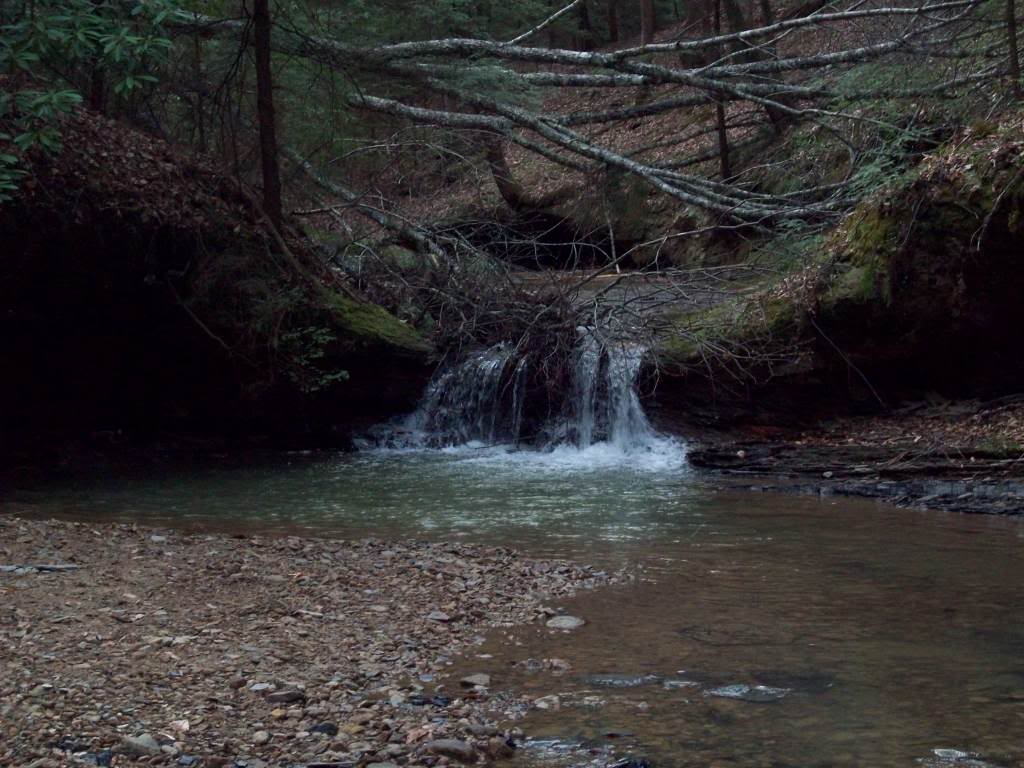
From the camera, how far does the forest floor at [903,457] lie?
9594 mm

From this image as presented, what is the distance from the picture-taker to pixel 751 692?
4762mm

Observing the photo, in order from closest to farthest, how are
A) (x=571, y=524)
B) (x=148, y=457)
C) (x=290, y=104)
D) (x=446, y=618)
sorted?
(x=446, y=618) → (x=571, y=524) → (x=148, y=457) → (x=290, y=104)

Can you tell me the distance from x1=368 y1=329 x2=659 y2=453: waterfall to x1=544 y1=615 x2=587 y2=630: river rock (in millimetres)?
6879

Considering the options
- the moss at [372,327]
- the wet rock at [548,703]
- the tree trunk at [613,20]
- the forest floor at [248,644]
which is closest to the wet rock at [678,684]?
the wet rock at [548,703]

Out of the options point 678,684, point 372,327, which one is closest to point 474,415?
point 372,327

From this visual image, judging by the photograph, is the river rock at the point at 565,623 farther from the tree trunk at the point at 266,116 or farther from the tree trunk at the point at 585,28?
the tree trunk at the point at 585,28

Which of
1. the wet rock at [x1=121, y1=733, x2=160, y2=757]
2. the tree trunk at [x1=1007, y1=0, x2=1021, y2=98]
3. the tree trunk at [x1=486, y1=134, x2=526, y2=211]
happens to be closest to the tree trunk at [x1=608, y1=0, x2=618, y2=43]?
the tree trunk at [x1=486, y1=134, x2=526, y2=211]

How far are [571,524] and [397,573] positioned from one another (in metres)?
2.33

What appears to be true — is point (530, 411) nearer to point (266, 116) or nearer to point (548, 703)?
point (266, 116)

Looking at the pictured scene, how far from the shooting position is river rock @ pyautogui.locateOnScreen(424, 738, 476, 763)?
4020 millimetres

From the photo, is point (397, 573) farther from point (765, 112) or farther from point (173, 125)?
point (765, 112)

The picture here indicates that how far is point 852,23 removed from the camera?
2064 centimetres

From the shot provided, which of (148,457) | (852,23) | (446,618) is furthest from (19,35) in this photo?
(852,23)

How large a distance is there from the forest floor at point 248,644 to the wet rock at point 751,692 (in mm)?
892
